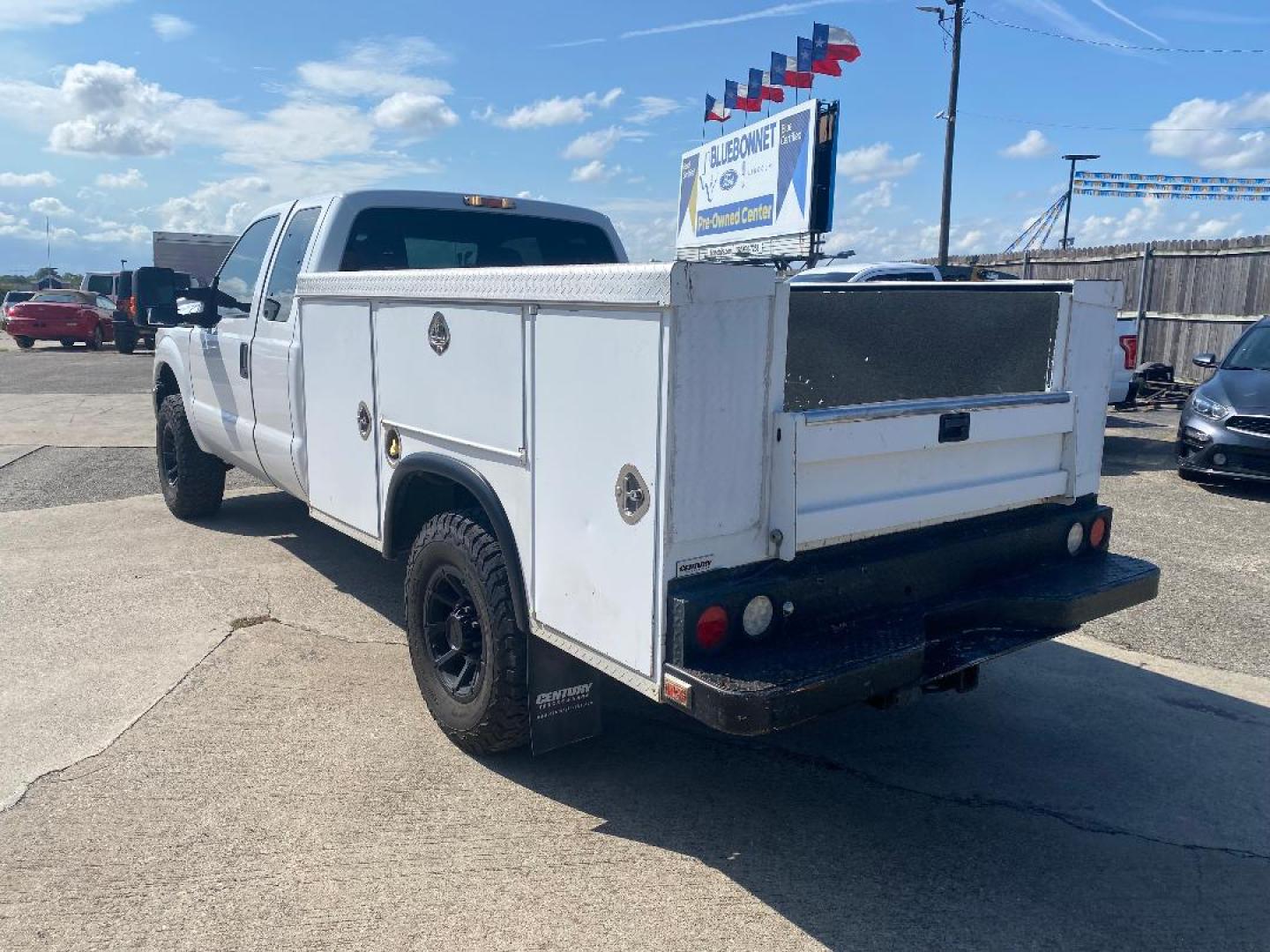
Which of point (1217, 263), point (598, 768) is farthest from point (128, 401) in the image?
point (1217, 263)

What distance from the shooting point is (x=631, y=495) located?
2.86 m

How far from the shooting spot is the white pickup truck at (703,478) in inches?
110

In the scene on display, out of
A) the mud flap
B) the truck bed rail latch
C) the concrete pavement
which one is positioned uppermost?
the truck bed rail latch

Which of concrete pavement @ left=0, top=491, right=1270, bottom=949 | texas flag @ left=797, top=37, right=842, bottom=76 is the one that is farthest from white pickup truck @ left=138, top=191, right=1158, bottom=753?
texas flag @ left=797, top=37, right=842, bottom=76

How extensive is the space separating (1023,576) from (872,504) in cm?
93

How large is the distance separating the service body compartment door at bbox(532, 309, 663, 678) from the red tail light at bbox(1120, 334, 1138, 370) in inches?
425

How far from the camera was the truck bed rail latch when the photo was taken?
11.2 feet

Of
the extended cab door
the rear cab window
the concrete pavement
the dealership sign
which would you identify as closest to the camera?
the concrete pavement

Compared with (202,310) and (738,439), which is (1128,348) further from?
(738,439)

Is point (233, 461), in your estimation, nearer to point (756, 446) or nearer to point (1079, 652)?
point (756, 446)

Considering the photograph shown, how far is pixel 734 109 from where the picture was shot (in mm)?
17734

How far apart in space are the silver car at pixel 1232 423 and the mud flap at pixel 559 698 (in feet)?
24.8

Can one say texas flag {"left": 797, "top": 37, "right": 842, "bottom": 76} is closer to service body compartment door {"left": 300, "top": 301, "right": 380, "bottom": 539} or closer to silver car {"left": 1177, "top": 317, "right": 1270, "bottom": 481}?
silver car {"left": 1177, "top": 317, "right": 1270, "bottom": 481}

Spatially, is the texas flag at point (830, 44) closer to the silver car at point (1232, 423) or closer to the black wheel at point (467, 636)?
the silver car at point (1232, 423)
